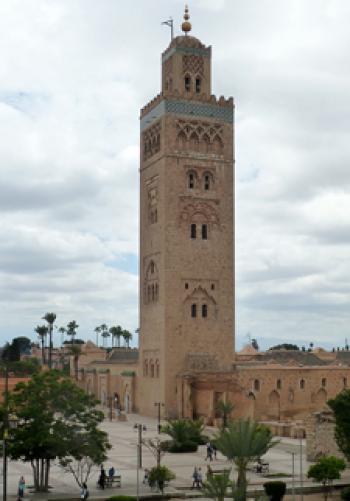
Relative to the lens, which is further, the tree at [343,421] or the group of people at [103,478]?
the tree at [343,421]

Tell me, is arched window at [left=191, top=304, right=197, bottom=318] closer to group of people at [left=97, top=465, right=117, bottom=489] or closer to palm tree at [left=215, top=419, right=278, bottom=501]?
group of people at [left=97, top=465, right=117, bottom=489]

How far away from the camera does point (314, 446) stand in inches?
1382

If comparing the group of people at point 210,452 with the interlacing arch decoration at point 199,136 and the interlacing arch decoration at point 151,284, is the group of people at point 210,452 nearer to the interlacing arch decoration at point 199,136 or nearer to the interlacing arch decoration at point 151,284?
the interlacing arch decoration at point 151,284

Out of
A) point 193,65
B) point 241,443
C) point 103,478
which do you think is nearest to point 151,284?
point 193,65

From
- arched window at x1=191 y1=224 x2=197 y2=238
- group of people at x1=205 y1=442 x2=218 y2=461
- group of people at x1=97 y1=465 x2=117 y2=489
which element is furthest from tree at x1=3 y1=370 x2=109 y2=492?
arched window at x1=191 y1=224 x2=197 y2=238

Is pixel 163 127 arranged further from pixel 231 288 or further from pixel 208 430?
pixel 208 430

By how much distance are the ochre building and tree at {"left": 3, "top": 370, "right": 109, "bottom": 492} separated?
2258cm

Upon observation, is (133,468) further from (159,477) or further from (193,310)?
(193,310)

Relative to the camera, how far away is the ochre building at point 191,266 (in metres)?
51.3

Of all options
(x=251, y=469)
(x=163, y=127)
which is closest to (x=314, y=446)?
(x=251, y=469)

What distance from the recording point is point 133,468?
108ft

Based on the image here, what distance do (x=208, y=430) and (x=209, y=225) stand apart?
607 inches

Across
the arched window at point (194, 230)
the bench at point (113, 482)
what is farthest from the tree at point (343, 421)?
the arched window at point (194, 230)

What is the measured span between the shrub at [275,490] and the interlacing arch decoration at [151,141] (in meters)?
32.6
